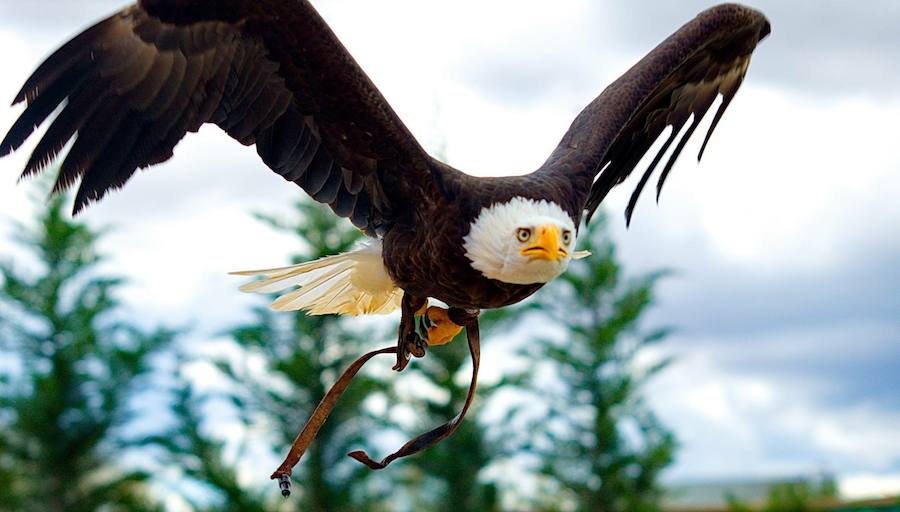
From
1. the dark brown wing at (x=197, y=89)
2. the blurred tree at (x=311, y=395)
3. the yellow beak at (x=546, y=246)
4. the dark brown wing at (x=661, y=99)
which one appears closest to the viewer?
the yellow beak at (x=546, y=246)

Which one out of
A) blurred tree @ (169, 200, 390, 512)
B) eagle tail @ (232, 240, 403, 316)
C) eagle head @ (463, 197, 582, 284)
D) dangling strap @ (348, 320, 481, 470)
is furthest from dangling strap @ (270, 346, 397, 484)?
blurred tree @ (169, 200, 390, 512)

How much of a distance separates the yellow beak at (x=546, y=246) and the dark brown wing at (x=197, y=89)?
20.1 inches

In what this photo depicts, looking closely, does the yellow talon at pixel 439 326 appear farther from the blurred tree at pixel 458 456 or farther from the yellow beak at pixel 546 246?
the blurred tree at pixel 458 456

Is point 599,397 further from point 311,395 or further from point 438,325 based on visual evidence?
point 438,325

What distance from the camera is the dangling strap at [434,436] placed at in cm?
375

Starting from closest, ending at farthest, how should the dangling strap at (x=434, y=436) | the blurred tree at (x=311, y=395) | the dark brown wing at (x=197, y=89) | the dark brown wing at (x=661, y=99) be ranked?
the dangling strap at (x=434, y=436) → the dark brown wing at (x=197, y=89) → the dark brown wing at (x=661, y=99) → the blurred tree at (x=311, y=395)

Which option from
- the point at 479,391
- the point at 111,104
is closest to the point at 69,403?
the point at 479,391

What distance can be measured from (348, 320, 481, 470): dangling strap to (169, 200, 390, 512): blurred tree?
9.71m

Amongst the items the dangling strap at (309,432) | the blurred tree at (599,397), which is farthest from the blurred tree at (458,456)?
the dangling strap at (309,432)

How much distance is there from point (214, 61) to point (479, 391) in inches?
424

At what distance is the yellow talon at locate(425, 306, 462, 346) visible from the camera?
425 cm

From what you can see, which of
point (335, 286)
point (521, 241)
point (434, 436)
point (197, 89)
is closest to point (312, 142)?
point (197, 89)

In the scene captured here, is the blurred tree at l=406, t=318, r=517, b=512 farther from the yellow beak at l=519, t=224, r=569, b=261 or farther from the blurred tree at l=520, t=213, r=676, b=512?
the yellow beak at l=519, t=224, r=569, b=261

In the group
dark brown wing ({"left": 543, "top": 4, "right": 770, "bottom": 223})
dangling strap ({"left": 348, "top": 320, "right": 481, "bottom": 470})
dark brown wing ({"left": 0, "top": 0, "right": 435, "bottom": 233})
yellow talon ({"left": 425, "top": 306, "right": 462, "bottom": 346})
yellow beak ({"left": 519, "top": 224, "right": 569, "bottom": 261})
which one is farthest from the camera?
dark brown wing ({"left": 543, "top": 4, "right": 770, "bottom": 223})
